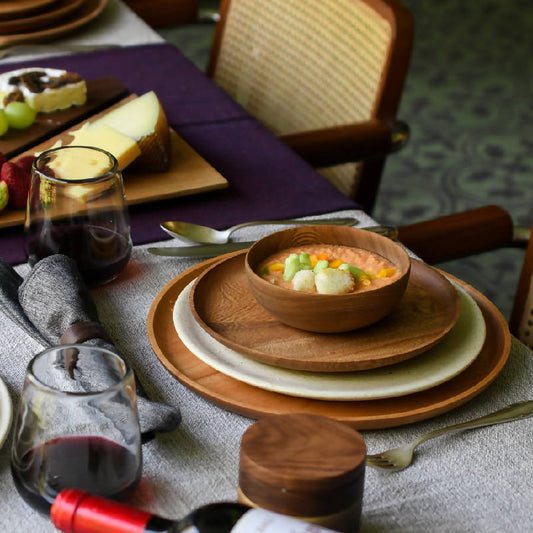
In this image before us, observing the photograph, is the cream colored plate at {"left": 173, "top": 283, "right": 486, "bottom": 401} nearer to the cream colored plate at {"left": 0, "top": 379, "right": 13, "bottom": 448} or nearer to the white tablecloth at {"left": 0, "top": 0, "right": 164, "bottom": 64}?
the cream colored plate at {"left": 0, "top": 379, "right": 13, "bottom": 448}

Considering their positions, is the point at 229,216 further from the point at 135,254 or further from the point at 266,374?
the point at 266,374

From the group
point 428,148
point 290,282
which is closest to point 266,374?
point 290,282

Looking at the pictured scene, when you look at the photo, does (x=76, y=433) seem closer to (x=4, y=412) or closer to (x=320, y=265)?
(x=4, y=412)

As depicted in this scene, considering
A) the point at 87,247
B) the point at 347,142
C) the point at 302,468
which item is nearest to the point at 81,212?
the point at 87,247

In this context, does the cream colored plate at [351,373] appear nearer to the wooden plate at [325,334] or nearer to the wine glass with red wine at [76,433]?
the wooden plate at [325,334]

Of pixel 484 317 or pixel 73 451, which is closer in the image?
pixel 73 451

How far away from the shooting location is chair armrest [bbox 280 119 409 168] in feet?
4.35

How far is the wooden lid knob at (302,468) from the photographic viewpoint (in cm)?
47

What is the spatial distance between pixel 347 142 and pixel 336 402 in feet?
2.55

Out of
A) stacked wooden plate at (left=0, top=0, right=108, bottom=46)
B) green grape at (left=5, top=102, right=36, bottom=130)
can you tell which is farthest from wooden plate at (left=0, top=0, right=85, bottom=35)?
green grape at (left=5, top=102, right=36, bottom=130)

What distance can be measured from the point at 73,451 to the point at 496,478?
0.30 meters

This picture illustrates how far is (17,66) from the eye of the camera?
1369 millimetres

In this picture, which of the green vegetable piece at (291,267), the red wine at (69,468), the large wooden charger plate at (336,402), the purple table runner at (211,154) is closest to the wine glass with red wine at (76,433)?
the red wine at (69,468)

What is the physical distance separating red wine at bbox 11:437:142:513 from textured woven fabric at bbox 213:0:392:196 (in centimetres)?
104
